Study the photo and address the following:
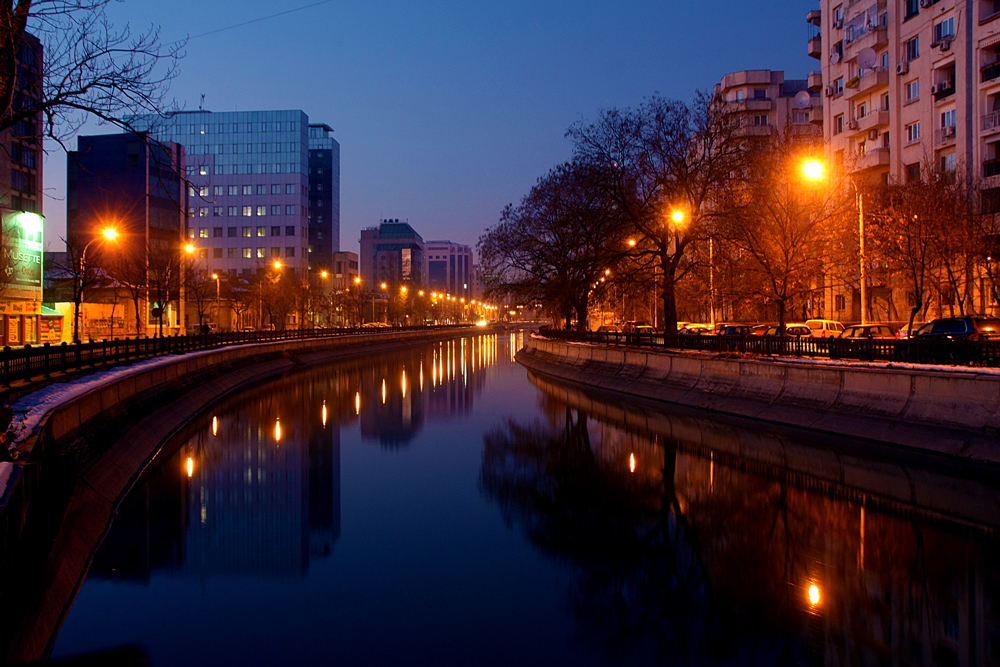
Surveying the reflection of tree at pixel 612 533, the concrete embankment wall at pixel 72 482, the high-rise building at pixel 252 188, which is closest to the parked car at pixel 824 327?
the reflection of tree at pixel 612 533

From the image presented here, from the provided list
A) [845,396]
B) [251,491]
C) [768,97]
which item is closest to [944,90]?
[845,396]

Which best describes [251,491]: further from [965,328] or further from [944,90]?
[944,90]

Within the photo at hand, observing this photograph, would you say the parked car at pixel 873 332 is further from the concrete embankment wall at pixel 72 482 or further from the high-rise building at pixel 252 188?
the high-rise building at pixel 252 188

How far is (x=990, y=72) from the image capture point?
4975 cm

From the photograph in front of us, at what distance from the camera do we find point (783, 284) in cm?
3114

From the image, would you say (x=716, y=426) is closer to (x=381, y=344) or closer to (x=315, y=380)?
(x=315, y=380)

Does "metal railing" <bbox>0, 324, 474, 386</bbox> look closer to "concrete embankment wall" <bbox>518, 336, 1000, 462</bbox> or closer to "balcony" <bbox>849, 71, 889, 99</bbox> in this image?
"concrete embankment wall" <bbox>518, 336, 1000, 462</bbox>

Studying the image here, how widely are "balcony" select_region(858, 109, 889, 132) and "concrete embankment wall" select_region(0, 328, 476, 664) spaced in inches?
2246

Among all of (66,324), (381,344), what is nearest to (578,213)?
(66,324)

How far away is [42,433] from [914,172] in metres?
60.0

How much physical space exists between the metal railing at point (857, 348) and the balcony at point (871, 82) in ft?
127

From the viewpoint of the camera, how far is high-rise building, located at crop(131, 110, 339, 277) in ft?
456

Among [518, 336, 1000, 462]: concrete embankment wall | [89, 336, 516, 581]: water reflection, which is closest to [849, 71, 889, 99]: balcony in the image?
[518, 336, 1000, 462]: concrete embankment wall

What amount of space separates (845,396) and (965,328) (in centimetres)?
929
